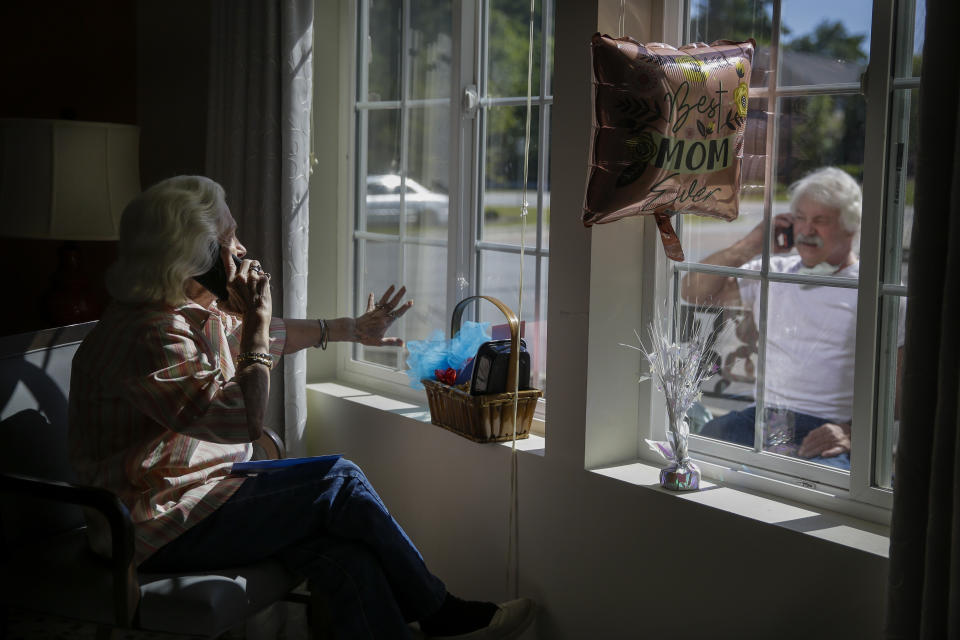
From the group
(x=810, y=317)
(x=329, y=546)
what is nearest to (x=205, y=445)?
(x=329, y=546)

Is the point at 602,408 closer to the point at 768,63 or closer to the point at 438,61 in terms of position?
the point at 768,63

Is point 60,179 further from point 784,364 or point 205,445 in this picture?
point 784,364

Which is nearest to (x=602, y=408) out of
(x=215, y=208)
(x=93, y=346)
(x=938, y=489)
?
(x=938, y=489)

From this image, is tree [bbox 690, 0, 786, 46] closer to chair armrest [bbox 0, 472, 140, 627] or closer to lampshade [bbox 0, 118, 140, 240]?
chair armrest [bbox 0, 472, 140, 627]

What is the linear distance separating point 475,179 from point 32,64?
160cm

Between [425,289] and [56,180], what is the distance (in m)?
1.18

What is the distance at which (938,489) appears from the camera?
58.1 inches

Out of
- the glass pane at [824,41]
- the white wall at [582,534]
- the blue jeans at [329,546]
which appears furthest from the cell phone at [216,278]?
the glass pane at [824,41]

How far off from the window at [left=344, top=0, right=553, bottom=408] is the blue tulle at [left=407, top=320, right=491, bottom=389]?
0.17m

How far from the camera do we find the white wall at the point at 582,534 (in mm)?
1841

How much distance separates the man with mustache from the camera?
1943 mm

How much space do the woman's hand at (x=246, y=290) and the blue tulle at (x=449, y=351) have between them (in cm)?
63

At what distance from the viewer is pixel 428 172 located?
290cm

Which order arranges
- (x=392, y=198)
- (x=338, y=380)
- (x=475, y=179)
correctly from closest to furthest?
(x=475, y=179) → (x=392, y=198) → (x=338, y=380)
